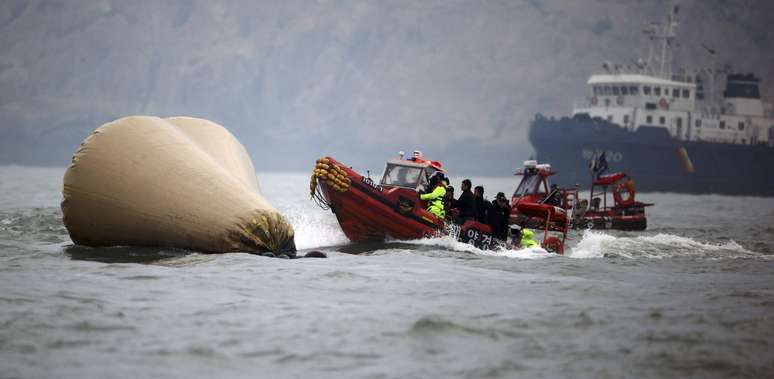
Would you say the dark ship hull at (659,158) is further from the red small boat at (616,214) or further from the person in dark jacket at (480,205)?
the person in dark jacket at (480,205)

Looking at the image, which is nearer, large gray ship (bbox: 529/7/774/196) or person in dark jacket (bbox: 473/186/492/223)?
person in dark jacket (bbox: 473/186/492/223)

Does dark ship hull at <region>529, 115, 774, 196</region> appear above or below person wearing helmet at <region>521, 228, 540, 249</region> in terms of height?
above

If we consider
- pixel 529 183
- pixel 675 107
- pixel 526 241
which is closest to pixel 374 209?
pixel 526 241

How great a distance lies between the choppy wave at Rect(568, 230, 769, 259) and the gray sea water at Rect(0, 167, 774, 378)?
2514 millimetres

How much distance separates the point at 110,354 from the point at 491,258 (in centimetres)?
1058

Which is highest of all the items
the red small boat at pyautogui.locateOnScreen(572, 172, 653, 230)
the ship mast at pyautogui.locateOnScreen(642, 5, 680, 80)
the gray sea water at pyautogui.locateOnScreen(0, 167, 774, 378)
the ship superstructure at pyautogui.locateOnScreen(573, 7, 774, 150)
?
the ship mast at pyautogui.locateOnScreen(642, 5, 680, 80)

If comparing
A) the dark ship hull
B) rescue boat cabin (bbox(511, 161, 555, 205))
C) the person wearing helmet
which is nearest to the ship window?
the person wearing helmet

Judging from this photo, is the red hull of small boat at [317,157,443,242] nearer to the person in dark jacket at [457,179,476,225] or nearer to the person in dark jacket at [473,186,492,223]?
the person in dark jacket at [457,179,476,225]

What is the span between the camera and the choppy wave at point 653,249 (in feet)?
70.7

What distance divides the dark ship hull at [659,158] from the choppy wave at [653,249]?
49636mm

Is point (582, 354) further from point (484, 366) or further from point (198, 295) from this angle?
point (198, 295)

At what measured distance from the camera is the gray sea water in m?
9.59

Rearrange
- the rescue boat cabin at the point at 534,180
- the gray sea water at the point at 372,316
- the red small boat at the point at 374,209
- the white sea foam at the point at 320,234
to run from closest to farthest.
A: the gray sea water at the point at 372,316
the red small boat at the point at 374,209
the white sea foam at the point at 320,234
the rescue boat cabin at the point at 534,180

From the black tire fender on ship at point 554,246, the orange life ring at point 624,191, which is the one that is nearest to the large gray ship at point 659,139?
the orange life ring at point 624,191
